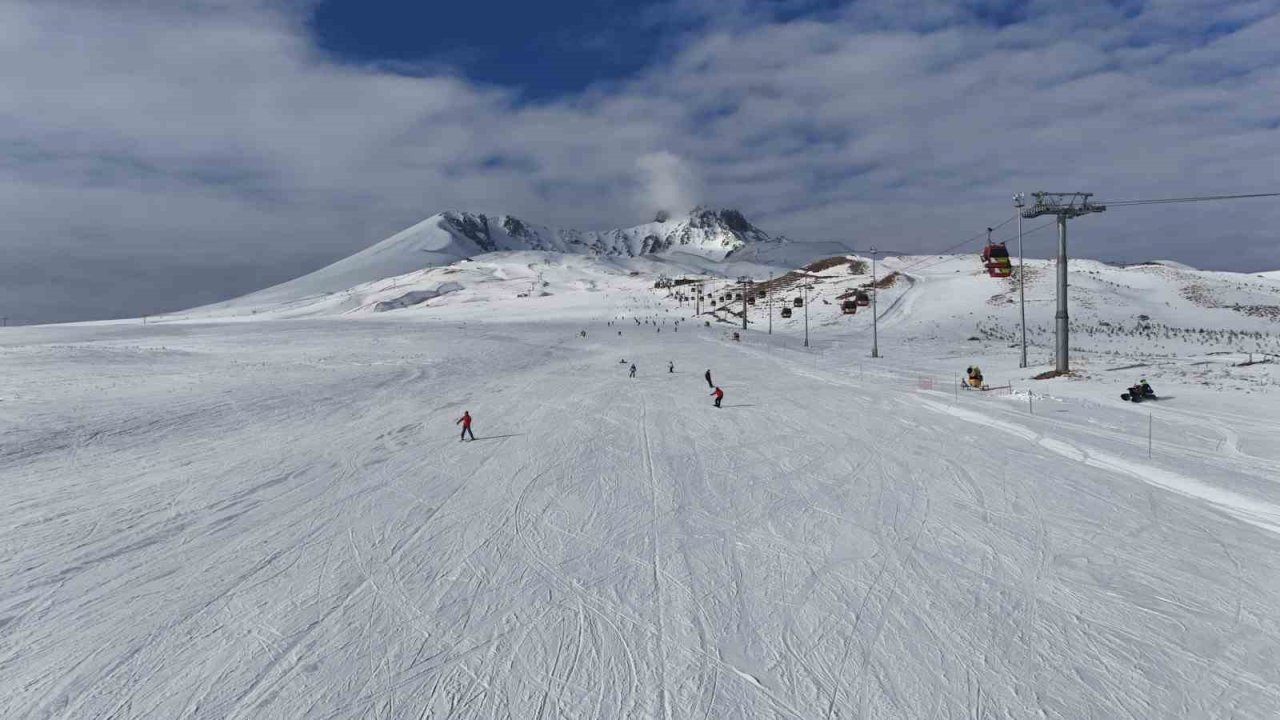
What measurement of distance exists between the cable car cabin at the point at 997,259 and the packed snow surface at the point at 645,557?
8557 millimetres

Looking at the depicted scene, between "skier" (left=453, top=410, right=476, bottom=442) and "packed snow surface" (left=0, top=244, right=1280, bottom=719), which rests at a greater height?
"skier" (left=453, top=410, right=476, bottom=442)

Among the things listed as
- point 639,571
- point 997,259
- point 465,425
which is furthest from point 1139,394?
point 465,425

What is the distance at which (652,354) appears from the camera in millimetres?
42656

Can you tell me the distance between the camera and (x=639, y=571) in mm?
7699

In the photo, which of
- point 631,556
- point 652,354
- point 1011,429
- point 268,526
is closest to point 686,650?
point 631,556

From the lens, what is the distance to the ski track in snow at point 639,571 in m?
5.46

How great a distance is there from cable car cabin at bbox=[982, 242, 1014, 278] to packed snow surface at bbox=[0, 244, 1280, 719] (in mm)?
8557

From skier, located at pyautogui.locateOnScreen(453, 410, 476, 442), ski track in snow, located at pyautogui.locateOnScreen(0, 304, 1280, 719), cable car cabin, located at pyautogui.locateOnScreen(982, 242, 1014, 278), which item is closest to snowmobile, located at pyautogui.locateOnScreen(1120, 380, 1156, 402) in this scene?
ski track in snow, located at pyautogui.locateOnScreen(0, 304, 1280, 719)

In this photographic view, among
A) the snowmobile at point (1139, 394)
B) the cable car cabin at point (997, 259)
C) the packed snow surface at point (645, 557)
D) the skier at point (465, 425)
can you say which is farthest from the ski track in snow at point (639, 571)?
the cable car cabin at point (997, 259)

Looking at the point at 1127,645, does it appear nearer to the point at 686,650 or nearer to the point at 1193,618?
the point at 1193,618

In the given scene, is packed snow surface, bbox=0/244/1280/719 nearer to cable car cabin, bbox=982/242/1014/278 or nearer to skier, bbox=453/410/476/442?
skier, bbox=453/410/476/442

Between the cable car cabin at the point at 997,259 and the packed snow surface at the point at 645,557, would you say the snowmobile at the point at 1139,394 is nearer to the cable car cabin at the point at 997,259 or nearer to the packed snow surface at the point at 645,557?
the packed snow surface at the point at 645,557

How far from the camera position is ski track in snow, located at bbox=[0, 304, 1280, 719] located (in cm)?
546

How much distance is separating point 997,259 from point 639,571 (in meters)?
27.3
